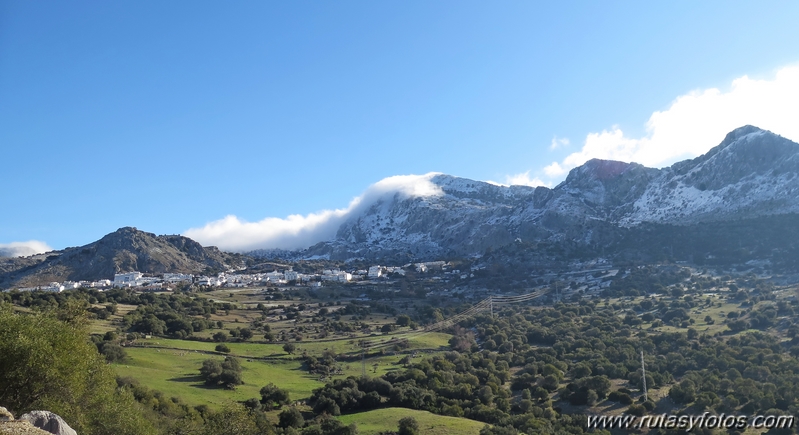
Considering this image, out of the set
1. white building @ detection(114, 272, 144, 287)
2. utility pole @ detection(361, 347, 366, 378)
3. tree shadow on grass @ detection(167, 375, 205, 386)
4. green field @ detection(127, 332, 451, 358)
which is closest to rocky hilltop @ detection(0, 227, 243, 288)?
white building @ detection(114, 272, 144, 287)

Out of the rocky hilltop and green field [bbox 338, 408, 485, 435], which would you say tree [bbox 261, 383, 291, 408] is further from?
the rocky hilltop

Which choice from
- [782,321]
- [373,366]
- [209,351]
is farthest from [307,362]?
[782,321]

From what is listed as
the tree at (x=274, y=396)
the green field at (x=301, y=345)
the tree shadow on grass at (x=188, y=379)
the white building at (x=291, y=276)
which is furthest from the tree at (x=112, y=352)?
the white building at (x=291, y=276)

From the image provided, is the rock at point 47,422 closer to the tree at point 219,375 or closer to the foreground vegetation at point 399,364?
the foreground vegetation at point 399,364

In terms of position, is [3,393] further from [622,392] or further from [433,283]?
[433,283]

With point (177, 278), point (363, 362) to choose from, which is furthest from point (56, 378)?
point (177, 278)

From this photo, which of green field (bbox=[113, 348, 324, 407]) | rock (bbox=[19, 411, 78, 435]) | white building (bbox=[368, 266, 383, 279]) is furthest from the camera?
white building (bbox=[368, 266, 383, 279])
